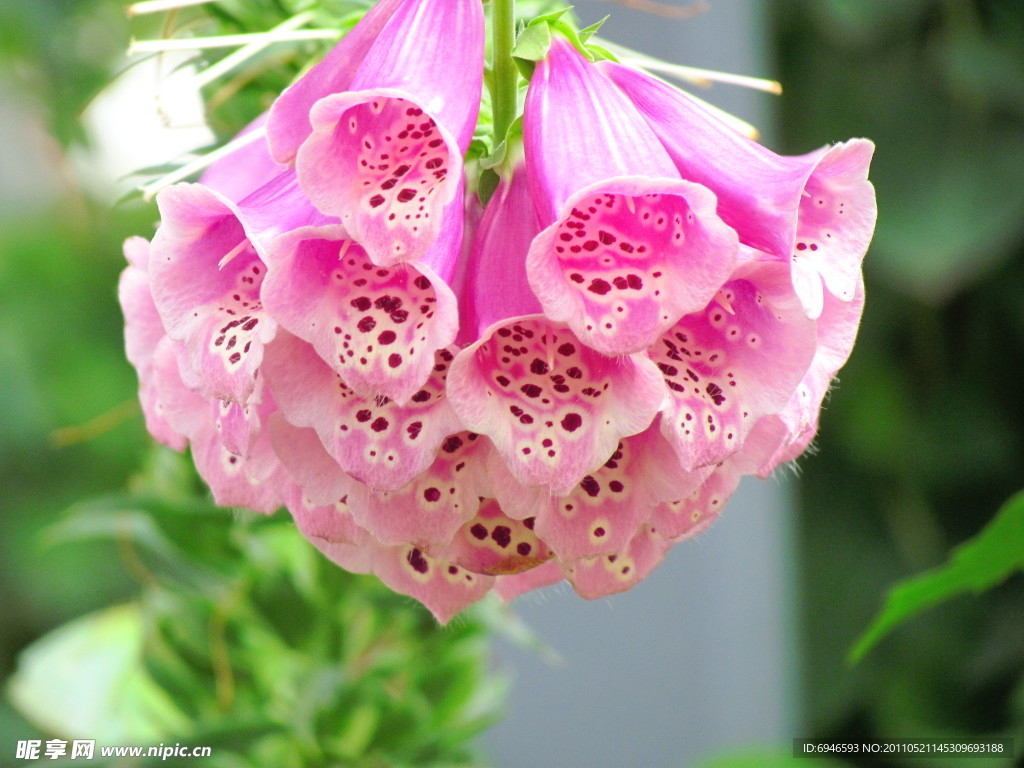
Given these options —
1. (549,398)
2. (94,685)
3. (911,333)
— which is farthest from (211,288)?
(911,333)

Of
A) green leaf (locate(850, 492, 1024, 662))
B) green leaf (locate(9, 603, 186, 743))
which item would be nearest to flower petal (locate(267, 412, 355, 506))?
green leaf (locate(850, 492, 1024, 662))

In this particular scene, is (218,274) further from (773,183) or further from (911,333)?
(911,333)

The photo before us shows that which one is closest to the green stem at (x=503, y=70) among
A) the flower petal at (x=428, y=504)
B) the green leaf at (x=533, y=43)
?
the green leaf at (x=533, y=43)

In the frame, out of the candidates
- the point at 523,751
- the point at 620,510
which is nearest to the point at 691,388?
the point at 620,510

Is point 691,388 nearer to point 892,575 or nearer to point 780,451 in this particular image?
point 780,451

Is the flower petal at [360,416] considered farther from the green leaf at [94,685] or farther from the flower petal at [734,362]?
the green leaf at [94,685]

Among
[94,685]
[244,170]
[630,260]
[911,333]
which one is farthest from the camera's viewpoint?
[911,333]
